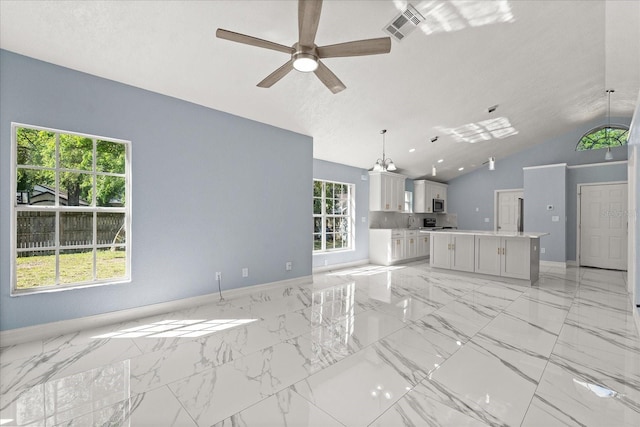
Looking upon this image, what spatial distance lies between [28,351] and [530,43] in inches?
253

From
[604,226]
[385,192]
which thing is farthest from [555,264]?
[385,192]

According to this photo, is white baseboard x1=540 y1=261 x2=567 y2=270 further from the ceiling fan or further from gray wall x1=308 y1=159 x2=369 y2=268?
the ceiling fan

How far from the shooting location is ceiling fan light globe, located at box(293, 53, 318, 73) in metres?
2.21

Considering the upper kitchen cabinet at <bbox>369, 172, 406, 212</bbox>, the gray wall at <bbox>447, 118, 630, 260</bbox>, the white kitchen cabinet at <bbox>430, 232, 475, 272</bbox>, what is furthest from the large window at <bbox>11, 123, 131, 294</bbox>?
the gray wall at <bbox>447, 118, 630, 260</bbox>

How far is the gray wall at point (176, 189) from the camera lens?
295cm

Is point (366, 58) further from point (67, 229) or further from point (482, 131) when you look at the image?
point (482, 131)

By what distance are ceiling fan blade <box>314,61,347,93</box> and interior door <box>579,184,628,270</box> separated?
7878 mm

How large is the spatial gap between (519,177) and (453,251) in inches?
160

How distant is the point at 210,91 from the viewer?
384 centimetres

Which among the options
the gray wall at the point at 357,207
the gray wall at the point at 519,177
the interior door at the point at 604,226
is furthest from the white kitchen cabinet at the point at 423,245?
the interior door at the point at 604,226

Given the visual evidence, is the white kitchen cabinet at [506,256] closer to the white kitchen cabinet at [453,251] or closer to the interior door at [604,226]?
the white kitchen cabinet at [453,251]

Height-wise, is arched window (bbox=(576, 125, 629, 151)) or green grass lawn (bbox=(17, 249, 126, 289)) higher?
arched window (bbox=(576, 125, 629, 151))

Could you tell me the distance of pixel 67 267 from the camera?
332 centimetres

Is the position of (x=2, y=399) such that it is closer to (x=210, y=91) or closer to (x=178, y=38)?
(x=178, y=38)
